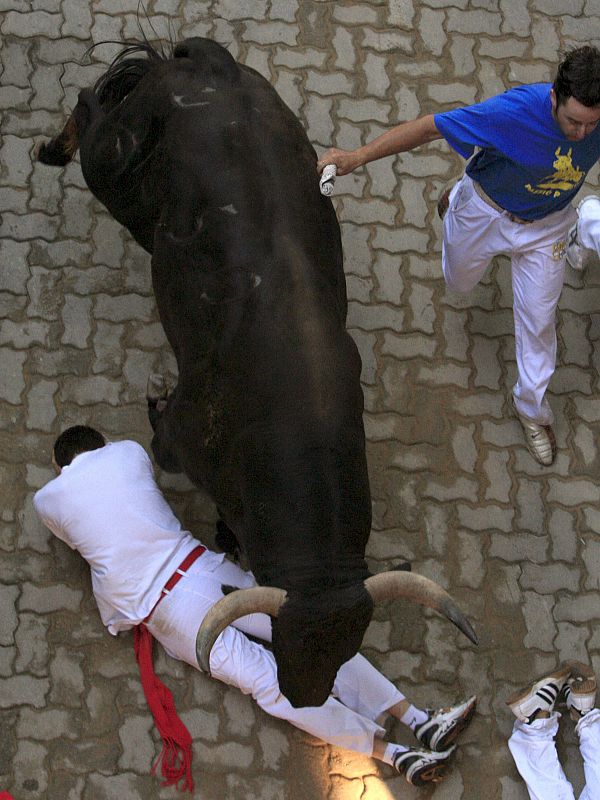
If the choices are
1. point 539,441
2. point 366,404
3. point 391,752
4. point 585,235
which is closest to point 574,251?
point 585,235

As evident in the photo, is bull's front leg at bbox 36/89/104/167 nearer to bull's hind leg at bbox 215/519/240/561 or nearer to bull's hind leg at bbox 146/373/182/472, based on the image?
Result: bull's hind leg at bbox 146/373/182/472

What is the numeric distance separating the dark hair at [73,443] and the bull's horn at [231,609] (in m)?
1.51

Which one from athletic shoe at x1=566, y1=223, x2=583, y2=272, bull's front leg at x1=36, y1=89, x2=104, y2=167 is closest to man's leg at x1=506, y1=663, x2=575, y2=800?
athletic shoe at x1=566, y1=223, x2=583, y2=272

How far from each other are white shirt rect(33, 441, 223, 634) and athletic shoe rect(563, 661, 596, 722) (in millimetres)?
2009

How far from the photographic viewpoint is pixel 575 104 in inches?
171

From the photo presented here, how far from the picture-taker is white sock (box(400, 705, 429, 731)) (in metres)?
4.94

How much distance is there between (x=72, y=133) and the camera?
559 centimetres

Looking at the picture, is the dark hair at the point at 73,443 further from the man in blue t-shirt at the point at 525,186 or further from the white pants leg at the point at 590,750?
the white pants leg at the point at 590,750

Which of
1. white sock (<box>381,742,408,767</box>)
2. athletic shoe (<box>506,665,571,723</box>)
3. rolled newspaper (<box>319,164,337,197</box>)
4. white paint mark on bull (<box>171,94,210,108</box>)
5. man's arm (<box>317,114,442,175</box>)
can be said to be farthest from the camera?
athletic shoe (<box>506,665,571,723</box>)

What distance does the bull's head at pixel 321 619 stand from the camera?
3.90 metres

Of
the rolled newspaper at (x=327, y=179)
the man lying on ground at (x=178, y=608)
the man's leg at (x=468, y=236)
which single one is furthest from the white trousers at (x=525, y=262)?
the man lying on ground at (x=178, y=608)

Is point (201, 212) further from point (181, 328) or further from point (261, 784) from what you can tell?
point (261, 784)

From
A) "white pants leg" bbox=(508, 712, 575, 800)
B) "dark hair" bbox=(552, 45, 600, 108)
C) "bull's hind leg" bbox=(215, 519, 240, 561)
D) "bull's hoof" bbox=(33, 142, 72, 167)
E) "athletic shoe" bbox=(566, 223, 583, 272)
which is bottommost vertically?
"white pants leg" bbox=(508, 712, 575, 800)

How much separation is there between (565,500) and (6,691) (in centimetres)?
303
